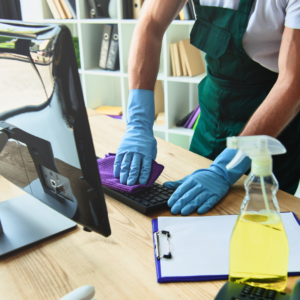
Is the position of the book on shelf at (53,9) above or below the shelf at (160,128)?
above

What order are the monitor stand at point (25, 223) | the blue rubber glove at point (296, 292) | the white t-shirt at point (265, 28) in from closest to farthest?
the blue rubber glove at point (296, 292)
the monitor stand at point (25, 223)
the white t-shirt at point (265, 28)

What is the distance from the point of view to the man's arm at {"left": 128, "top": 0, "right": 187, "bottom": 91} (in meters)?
1.37

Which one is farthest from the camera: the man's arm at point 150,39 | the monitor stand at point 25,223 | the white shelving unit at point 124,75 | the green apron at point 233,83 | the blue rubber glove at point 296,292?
the white shelving unit at point 124,75

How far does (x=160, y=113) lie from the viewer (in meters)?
2.96

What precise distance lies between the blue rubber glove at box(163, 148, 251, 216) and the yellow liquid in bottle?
32cm

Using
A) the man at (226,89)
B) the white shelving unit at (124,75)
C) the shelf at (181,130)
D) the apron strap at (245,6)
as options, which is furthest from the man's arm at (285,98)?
the shelf at (181,130)

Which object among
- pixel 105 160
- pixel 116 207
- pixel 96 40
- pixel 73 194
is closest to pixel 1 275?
pixel 73 194

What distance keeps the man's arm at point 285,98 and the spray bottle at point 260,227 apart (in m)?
0.54

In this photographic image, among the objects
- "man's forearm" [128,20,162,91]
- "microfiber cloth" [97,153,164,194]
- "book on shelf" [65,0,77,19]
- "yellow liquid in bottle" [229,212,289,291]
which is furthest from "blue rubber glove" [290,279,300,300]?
"book on shelf" [65,0,77,19]

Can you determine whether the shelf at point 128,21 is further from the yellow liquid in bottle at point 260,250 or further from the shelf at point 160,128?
the yellow liquid in bottle at point 260,250

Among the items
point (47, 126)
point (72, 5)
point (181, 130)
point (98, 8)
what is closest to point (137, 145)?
point (47, 126)

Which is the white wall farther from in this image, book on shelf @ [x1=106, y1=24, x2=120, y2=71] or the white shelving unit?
book on shelf @ [x1=106, y1=24, x2=120, y2=71]

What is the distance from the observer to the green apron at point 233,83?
1268mm

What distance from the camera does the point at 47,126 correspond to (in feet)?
1.91
